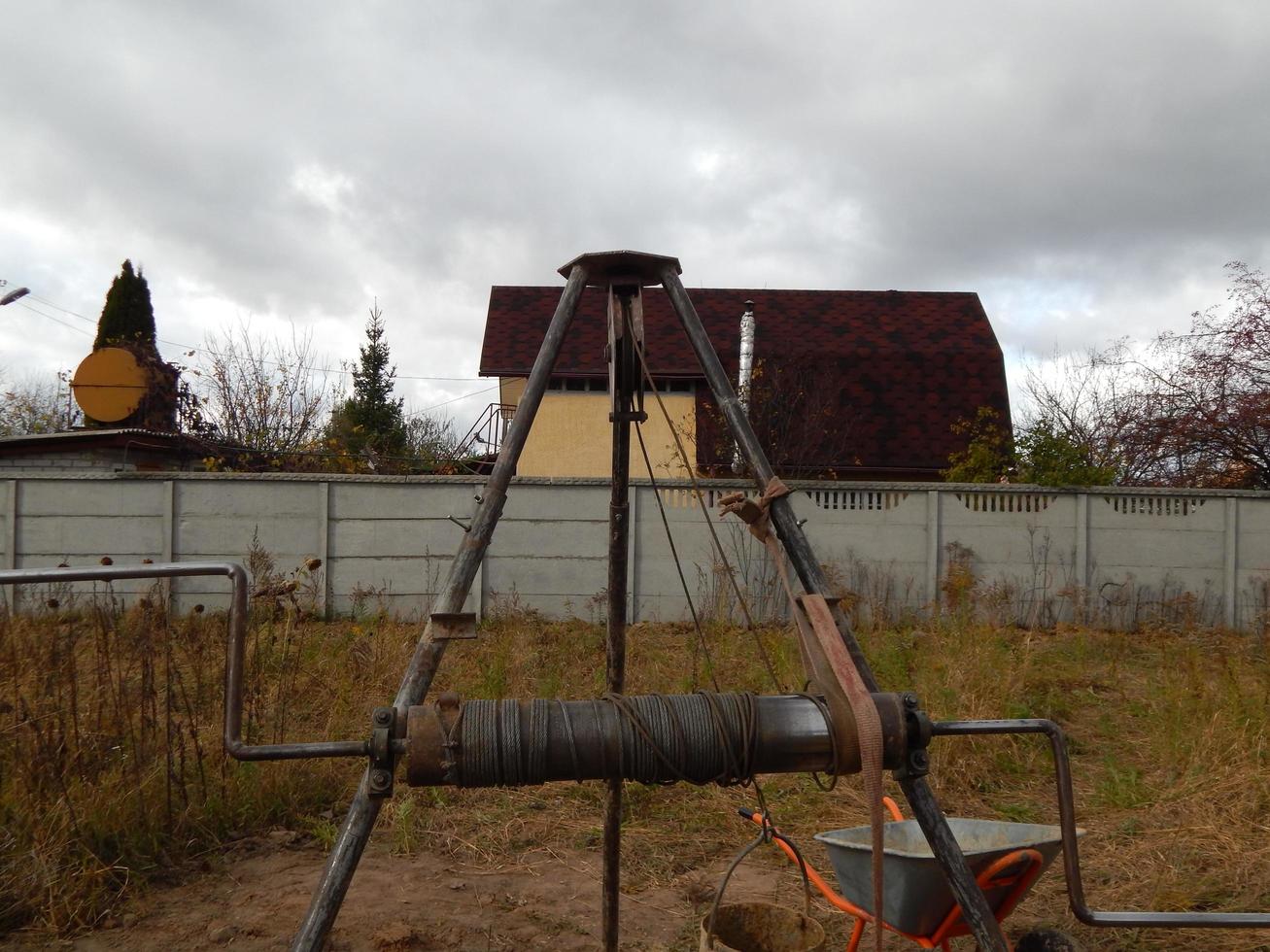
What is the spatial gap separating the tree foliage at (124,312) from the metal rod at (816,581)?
22.8 meters

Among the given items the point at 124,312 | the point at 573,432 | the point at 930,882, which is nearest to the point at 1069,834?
the point at 930,882

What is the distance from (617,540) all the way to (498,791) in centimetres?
255

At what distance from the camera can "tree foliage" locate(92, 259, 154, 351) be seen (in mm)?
22141

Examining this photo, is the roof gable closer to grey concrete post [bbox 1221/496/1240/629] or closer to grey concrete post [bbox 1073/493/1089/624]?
grey concrete post [bbox 1073/493/1089/624]

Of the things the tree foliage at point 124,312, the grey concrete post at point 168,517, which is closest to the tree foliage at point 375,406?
the tree foliage at point 124,312

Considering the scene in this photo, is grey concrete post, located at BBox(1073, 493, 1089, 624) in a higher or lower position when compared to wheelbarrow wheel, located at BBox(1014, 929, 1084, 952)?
higher

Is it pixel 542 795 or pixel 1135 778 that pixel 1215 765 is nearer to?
pixel 1135 778

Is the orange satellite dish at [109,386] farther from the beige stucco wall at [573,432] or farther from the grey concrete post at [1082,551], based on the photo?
the grey concrete post at [1082,551]

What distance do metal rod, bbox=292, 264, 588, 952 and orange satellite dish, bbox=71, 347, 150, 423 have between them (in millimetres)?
14799

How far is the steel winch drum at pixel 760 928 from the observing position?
2.81 m

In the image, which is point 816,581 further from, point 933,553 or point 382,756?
point 933,553

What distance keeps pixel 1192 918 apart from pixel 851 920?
5.64ft

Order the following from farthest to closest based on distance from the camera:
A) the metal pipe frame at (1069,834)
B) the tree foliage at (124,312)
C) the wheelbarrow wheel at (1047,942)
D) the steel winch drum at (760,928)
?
the tree foliage at (124,312) → the steel winch drum at (760,928) → the wheelbarrow wheel at (1047,942) → the metal pipe frame at (1069,834)

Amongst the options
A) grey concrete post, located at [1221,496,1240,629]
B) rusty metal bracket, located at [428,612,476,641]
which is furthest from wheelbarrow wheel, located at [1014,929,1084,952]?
grey concrete post, located at [1221,496,1240,629]
